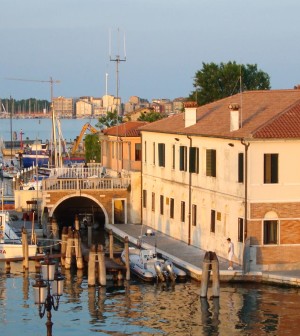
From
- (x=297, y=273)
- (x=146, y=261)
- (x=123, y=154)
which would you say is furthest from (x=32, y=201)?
(x=297, y=273)

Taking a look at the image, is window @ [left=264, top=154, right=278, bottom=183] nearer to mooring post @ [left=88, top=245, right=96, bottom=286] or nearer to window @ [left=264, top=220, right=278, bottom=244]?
window @ [left=264, top=220, right=278, bottom=244]

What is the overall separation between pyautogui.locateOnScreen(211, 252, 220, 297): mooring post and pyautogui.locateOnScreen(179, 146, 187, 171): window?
44.1ft

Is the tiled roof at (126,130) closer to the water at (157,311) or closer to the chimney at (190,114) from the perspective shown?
the chimney at (190,114)

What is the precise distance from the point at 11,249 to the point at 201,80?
48353mm

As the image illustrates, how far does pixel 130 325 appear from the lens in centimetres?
3581

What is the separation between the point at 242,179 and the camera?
4359 cm

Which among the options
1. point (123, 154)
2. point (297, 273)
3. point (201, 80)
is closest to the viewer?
point (297, 273)

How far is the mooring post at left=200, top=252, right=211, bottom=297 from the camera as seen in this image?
38.6m

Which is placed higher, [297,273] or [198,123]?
[198,123]

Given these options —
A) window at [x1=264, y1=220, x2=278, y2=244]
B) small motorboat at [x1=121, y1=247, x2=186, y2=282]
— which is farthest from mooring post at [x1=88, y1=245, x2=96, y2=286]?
window at [x1=264, y1=220, x2=278, y2=244]

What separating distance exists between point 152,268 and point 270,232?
17.1 feet

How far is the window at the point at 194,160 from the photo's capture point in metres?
49.8

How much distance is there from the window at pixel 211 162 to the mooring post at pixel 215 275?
29.3 ft

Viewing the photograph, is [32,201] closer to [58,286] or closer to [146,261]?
[146,261]
